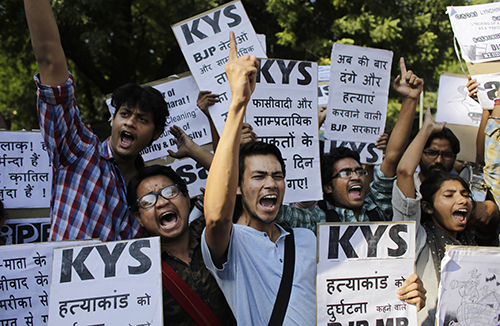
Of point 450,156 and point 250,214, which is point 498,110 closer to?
point 450,156

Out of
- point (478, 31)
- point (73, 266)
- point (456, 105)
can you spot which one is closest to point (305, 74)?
point (478, 31)

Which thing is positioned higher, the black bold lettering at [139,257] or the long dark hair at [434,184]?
the long dark hair at [434,184]

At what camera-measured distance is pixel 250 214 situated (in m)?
2.71

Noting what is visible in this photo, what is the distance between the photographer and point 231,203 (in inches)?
86.7

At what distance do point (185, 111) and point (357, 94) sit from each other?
67.4 inches

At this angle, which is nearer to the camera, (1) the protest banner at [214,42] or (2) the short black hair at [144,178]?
(2) the short black hair at [144,178]

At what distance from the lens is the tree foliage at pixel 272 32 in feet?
35.6

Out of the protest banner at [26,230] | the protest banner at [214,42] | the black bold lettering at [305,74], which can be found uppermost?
the protest banner at [214,42]

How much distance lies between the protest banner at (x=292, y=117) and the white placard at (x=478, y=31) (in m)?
1.50

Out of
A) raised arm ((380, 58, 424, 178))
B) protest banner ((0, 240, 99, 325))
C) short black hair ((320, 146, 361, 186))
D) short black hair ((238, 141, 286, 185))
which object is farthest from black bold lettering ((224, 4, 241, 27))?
protest banner ((0, 240, 99, 325))

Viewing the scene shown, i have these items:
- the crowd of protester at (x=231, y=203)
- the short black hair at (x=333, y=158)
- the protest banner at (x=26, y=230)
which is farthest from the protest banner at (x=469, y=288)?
the protest banner at (x=26, y=230)

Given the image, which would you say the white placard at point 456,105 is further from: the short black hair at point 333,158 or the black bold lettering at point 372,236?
the black bold lettering at point 372,236

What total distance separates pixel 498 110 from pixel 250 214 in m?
1.96

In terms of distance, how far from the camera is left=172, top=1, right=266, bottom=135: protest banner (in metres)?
4.10
